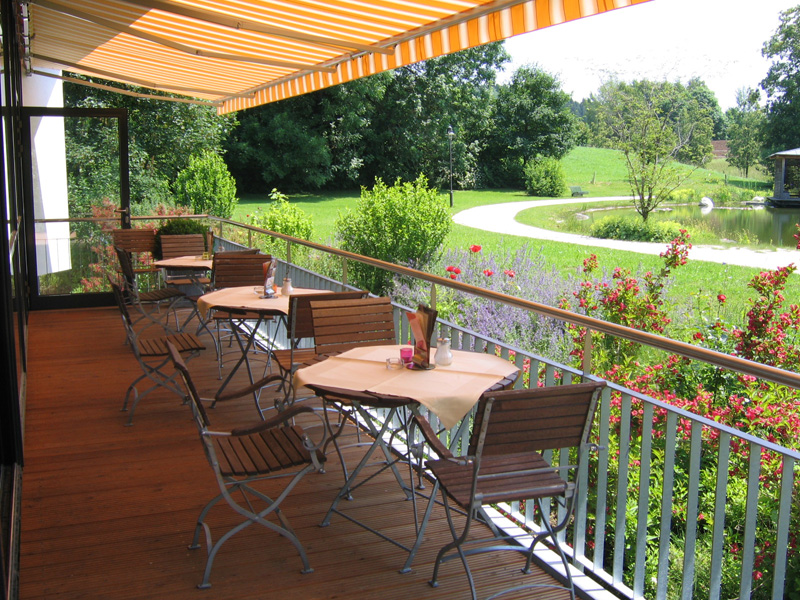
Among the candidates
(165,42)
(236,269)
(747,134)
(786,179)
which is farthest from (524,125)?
(165,42)

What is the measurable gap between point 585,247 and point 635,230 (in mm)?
3653

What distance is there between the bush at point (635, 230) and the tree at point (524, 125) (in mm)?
22198

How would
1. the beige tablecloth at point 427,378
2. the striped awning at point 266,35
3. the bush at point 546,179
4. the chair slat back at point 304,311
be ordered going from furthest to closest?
the bush at point 546,179, the striped awning at point 266,35, the chair slat back at point 304,311, the beige tablecloth at point 427,378

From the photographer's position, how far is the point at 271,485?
4.16 metres

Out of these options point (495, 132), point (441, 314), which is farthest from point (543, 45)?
point (441, 314)

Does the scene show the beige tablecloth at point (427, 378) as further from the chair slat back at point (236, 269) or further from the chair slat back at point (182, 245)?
the chair slat back at point (182, 245)

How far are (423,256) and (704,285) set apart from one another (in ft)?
22.9

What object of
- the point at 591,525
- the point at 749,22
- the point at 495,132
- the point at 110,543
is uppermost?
the point at 749,22

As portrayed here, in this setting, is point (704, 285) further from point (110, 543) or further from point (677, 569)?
point (110, 543)

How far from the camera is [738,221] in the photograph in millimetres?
31906

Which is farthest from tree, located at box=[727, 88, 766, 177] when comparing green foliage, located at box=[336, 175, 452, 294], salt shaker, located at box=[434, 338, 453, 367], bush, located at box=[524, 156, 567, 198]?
salt shaker, located at box=[434, 338, 453, 367]

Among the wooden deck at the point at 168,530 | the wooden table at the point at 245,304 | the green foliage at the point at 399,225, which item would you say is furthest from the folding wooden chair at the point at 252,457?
the green foliage at the point at 399,225

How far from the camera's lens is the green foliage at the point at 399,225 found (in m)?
13.2

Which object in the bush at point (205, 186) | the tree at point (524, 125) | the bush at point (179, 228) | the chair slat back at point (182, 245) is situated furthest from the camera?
the tree at point (524, 125)
